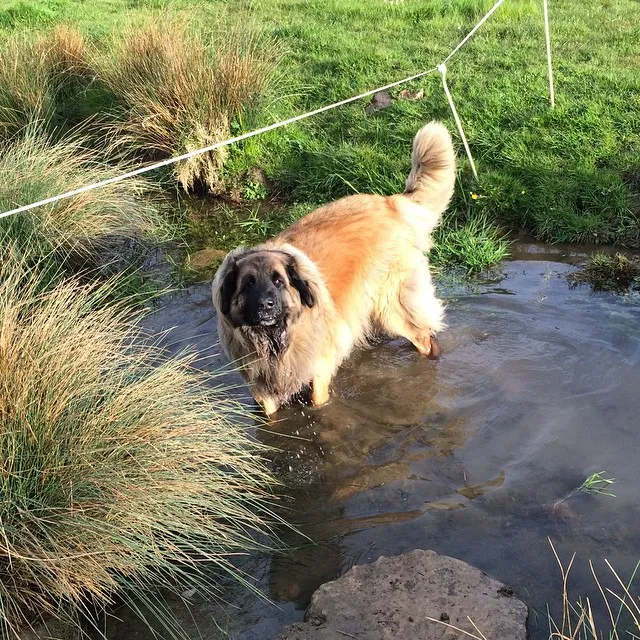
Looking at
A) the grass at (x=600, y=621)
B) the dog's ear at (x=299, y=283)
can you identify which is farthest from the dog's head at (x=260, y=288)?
the grass at (x=600, y=621)

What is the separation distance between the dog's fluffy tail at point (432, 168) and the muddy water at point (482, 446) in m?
0.90

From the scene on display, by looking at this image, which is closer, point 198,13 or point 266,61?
point 266,61

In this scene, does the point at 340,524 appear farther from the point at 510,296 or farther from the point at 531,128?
the point at 531,128

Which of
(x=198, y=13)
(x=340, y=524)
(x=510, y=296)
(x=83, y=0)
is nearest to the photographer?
(x=340, y=524)

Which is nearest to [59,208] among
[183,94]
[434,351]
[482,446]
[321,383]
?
[183,94]

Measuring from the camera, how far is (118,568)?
9.43ft

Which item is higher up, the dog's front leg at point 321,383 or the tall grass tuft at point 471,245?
the tall grass tuft at point 471,245

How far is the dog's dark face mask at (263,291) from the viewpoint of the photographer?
13.3 feet

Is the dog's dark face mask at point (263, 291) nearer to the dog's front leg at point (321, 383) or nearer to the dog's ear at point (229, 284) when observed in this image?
the dog's ear at point (229, 284)

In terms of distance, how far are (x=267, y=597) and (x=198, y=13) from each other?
10.5m

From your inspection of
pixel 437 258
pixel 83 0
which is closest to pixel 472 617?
pixel 437 258

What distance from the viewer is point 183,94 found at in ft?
24.6

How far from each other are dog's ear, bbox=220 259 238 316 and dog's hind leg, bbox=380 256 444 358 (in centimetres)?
142

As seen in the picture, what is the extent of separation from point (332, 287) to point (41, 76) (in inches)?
229
